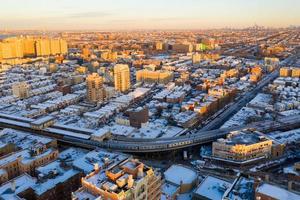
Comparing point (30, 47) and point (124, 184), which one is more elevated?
point (30, 47)

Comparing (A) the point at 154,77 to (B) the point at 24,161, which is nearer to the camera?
(B) the point at 24,161

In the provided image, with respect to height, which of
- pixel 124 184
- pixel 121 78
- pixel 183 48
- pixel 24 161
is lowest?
pixel 24 161

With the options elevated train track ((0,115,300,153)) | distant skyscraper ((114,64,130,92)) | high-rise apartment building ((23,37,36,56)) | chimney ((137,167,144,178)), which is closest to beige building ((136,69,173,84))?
distant skyscraper ((114,64,130,92))

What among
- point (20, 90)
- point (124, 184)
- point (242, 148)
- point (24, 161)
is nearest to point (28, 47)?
point (20, 90)

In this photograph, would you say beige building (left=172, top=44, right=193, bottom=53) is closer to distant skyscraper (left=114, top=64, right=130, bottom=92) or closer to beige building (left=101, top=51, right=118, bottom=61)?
beige building (left=101, top=51, right=118, bottom=61)

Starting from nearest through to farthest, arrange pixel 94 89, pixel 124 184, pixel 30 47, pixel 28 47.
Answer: pixel 124 184 < pixel 94 89 < pixel 28 47 < pixel 30 47

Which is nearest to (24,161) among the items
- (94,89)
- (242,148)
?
(242,148)

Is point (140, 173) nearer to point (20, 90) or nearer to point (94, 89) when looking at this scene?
point (94, 89)

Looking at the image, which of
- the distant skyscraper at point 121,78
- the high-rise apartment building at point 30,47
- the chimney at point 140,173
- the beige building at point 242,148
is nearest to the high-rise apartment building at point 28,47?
the high-rise apartment building at point 30,47

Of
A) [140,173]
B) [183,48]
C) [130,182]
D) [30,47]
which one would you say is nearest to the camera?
[130,182]
